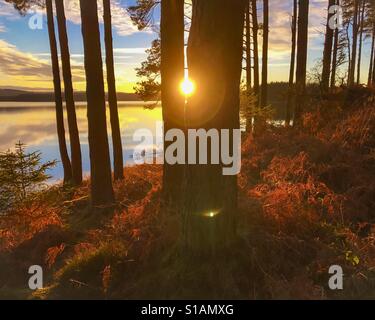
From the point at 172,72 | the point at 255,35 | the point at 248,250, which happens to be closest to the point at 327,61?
the point at 255,35

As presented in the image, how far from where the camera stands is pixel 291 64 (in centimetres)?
2320

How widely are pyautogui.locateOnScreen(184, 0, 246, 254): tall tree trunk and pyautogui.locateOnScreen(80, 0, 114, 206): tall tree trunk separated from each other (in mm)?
5656

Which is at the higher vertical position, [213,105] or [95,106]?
[213,105]

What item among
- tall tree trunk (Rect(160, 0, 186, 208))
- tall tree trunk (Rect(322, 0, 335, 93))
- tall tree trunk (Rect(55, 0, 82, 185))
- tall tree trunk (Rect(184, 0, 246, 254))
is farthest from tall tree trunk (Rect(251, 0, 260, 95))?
tall tree trunk (Rect(184, 0, 246, 254))

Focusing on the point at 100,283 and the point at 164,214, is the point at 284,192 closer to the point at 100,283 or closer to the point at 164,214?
the point at 164,214

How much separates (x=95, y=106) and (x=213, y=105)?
242 inches

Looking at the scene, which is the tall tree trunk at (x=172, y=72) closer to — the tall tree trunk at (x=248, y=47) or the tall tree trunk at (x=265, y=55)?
the tall tree trunk at (x=248, y=47)

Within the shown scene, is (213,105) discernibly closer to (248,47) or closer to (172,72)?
(172,72)

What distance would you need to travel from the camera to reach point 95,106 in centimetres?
1044

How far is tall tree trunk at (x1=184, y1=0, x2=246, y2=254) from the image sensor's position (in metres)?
4.91

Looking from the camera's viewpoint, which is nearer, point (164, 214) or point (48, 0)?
point (164, 214)

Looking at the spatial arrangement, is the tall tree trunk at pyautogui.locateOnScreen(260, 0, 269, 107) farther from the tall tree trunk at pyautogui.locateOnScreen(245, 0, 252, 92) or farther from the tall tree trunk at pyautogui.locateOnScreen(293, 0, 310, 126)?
the tall tree trunk at pyautogui.locateOnScreen(293, 0, 310, 126)
